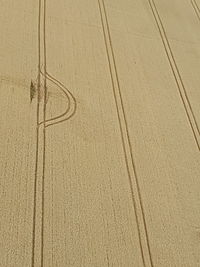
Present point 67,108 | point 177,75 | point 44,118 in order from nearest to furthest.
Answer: point 44,118 < point 67,108 < point 177,75

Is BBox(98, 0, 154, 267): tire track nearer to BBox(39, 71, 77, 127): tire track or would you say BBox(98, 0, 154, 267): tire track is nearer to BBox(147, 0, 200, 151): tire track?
BBox(39, 71, 77, 127): tire track

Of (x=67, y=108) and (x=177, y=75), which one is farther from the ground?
(x=177, y=75)

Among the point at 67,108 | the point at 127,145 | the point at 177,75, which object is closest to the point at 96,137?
the point at 127,145

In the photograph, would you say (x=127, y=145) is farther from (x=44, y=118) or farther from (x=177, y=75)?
(x=177, y=75)

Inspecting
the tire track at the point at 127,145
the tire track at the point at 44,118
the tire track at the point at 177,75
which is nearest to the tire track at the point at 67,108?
the tire track at the point at 44,118

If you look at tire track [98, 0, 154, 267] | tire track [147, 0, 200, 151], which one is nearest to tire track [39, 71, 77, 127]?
tire track [98, 0, 154, 267]

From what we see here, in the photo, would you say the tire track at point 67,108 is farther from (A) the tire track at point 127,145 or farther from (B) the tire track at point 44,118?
(A) the tire track at point 127,145

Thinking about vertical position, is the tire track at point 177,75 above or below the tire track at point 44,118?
above

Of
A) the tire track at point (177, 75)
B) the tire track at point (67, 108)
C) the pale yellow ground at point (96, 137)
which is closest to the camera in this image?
the pale yellow ground at point (96, 137)

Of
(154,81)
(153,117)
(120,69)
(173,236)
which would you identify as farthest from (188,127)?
(173,236)

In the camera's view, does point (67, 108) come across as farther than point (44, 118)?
Yes
